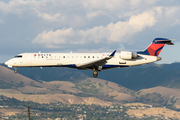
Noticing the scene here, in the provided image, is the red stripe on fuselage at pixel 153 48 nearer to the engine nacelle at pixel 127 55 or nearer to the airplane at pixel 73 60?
the airplane at pixel 73 60

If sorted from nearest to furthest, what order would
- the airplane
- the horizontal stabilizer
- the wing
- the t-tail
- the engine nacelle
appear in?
the wing, the airplane, the engine nacelle, the horizontal stabilizer, the t-tail

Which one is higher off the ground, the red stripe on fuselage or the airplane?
the red stripe on fuselage

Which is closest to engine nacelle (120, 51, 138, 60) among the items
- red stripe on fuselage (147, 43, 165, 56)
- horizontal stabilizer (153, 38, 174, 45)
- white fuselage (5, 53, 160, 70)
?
white fuselage (5, 53, 160, 70)

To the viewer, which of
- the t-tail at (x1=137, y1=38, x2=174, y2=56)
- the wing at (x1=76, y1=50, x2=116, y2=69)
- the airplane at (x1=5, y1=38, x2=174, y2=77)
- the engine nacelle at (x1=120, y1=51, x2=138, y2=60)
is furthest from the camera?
the t-tail at (x1=137, y1=38, x2=174, y2=56)

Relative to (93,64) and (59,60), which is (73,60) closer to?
(59,60)

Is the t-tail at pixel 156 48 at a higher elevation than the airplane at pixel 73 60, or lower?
higher

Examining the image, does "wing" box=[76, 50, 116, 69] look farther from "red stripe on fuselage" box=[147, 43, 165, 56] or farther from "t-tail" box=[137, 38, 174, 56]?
"red stripe on fuselage" box=[147, 43, 165, 56]

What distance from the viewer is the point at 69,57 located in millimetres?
58938

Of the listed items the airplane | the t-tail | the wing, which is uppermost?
the t-tail

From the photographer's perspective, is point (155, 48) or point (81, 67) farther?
point (155, 48)

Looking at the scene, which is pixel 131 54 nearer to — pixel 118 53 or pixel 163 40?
pixel 118 53

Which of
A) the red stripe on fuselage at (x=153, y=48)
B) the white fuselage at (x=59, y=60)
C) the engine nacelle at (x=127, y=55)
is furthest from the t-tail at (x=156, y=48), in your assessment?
the white fuselage at (x=59, y=60)

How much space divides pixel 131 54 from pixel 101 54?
6080 mm

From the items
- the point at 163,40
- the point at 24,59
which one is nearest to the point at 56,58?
the point at 24,59
